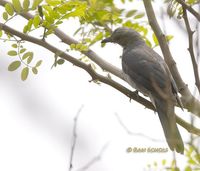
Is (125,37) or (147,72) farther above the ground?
(125,37)

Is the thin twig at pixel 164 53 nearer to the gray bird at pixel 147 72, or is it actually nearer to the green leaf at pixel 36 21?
the gray bird at pixel 147 72

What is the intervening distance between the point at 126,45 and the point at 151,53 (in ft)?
3.83

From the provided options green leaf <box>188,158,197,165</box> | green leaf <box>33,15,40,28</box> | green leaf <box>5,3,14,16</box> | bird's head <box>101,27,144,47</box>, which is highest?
bird's head <box>101,27,144,47</box>

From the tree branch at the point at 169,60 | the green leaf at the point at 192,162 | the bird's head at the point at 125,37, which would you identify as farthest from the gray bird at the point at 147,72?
the green leaf at the point at 192,162

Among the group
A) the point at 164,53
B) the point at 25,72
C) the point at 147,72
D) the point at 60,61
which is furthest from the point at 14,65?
the point at 147,72

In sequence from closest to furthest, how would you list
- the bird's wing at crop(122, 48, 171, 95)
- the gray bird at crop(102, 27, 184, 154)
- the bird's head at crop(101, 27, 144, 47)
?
the gray bird at crop(102, 27, 184, 154) < the bird's wing at crop(122, 48, 171, 95) < the bird's head at crop(101, 27, 144, 47)

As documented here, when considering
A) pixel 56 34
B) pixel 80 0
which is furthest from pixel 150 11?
pixel 56 34

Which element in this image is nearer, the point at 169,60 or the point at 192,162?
the point at 192,162

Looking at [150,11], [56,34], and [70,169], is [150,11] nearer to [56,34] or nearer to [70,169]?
[56,34]

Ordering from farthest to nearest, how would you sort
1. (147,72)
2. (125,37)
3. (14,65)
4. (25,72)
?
(125,37) → (147,72) → (25,72) → (14,65)

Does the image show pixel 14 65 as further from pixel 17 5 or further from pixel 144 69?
pixel 144 69

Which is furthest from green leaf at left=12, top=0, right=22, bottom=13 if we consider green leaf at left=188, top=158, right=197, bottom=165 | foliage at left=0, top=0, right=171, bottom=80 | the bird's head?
the bird's head

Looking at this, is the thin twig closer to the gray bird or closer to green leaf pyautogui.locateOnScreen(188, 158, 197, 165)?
the gray bird

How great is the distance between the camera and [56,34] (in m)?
5.50
